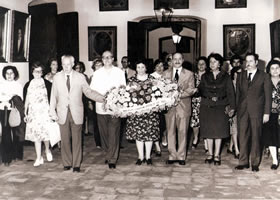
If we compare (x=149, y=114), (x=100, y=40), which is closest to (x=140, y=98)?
(x=149, y=114)

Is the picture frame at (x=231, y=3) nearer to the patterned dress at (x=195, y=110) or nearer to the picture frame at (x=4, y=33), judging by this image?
the patterned dress at (x=195, y=110)

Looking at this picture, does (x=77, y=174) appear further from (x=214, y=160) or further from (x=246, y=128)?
(x=246, y=128)

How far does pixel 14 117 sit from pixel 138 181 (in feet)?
7.91

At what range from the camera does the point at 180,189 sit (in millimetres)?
5266

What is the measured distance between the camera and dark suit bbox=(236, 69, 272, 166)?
5.97 metres

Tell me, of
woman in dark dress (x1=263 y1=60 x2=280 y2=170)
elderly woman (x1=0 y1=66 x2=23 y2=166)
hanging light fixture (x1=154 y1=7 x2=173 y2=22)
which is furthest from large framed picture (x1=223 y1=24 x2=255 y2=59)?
elderly woman (x1=0 y1=66 x2=23 y2=166)

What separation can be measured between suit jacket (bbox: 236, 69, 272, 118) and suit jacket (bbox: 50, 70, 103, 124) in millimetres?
2173

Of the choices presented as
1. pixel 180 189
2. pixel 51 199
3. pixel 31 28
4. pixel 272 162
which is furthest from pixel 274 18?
pixel 51 199

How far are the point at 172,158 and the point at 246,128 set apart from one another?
51.5 inches

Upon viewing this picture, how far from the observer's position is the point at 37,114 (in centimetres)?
664

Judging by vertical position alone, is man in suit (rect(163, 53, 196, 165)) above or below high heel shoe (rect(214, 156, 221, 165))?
above

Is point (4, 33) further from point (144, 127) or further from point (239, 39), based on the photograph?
point (239, 39)

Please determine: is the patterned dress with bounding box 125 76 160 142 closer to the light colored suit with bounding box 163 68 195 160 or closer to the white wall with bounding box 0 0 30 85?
the light colored suit with bounding box 163 68 195 160

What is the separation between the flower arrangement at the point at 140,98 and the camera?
5.96m
